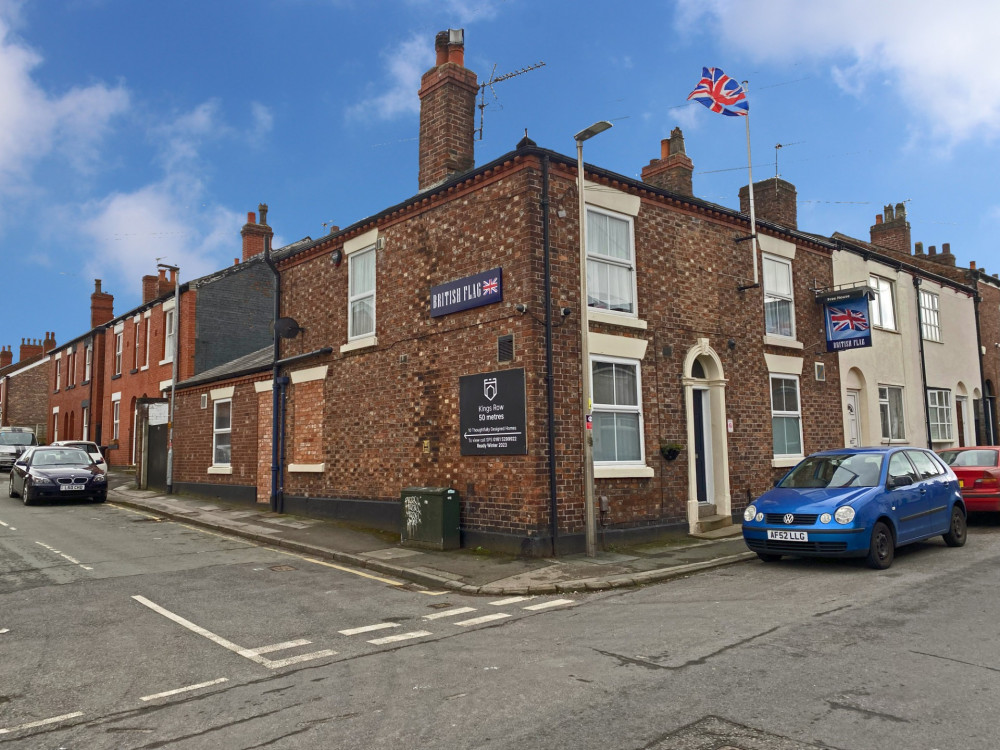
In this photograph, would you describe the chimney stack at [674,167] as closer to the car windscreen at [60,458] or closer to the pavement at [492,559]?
the pavement at [492,559]

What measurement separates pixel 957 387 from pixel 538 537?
1846 cm

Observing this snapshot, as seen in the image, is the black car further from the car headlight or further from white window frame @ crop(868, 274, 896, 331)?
white window frame @ crop(868, 274, 896, 331)

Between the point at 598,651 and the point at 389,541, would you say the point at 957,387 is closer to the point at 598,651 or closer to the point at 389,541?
the point at 389,541

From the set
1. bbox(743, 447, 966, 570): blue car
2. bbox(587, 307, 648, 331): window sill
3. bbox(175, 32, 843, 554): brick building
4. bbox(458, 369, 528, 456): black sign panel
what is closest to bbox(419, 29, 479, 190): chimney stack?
bbox(175, 32, 843, 554): brick building

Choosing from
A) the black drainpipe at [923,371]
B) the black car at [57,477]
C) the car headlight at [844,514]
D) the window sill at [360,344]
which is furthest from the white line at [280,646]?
the black drainpipe at [923,371]

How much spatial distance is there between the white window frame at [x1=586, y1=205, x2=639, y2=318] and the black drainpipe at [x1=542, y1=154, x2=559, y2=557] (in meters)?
1.07

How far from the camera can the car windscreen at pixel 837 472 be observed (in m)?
9.85

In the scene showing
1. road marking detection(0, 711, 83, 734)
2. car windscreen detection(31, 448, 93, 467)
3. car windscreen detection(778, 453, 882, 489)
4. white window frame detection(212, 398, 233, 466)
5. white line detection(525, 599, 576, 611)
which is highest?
white window frame detection(212, 398, 233, 466)

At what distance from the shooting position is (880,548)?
30.5ft

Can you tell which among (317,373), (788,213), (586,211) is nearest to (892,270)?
(788,213)

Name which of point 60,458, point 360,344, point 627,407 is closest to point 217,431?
point 60,458

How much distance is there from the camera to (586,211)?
11914 millimetres

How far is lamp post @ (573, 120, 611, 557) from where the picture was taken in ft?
34.1

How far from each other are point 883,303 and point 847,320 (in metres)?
4.64
